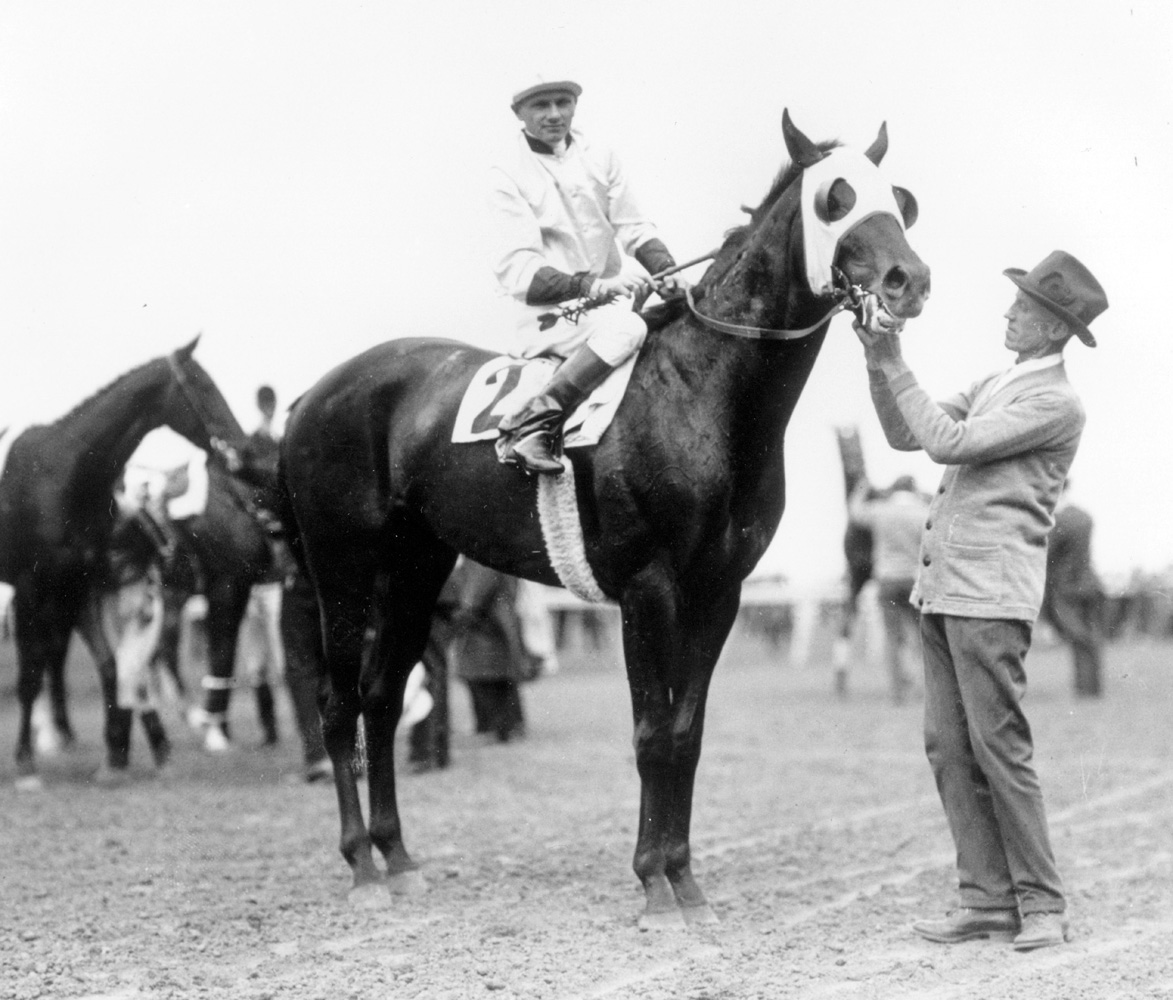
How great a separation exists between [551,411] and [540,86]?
1.27 meters

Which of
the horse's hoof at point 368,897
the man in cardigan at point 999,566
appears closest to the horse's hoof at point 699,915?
the man in cardigan at point 999,566

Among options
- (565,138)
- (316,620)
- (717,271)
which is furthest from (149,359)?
(717,271)

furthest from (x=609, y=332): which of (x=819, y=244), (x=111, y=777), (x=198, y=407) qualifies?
(x=111, y=777)

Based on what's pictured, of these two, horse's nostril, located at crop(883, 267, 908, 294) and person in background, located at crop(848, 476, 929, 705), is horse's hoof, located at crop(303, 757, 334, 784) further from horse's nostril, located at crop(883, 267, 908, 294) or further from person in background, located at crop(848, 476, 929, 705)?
person in background, located at crop(848, 476, 929, 705)

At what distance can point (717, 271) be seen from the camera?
539 cm

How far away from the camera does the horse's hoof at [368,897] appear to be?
18.9ft

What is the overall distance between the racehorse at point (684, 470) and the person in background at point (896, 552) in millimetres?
8908

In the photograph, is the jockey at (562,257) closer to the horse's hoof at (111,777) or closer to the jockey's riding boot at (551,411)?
the jockey's riding boot at (551,411)

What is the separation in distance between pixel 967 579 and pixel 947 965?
120cm

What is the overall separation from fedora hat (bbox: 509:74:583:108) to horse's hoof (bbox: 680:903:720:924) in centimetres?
300

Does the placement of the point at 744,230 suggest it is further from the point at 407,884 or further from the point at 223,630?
the point at 223,630

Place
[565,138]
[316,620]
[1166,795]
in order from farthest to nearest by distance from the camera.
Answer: [316,620] → [1166,795] → [565,138]

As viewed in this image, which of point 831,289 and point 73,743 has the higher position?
point 831,289

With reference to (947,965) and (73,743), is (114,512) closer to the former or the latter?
(73,743)
